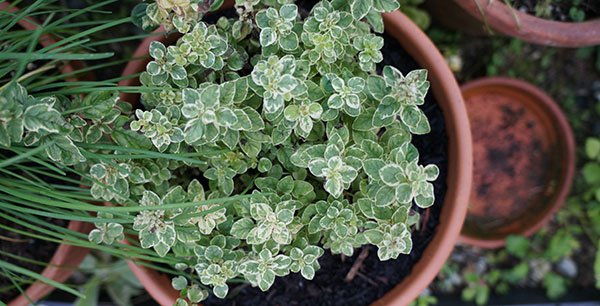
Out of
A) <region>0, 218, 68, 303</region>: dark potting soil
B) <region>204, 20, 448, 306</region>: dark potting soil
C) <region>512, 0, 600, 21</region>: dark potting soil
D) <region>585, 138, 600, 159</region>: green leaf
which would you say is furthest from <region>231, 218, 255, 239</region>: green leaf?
<region>585, 138, 600, 159</region>: green leaf

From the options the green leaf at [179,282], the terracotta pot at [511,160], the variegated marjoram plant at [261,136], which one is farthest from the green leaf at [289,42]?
the terracotta pot at [511,160]

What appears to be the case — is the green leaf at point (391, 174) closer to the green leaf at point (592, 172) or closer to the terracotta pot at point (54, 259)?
the terracotta pot at point (54, 259)

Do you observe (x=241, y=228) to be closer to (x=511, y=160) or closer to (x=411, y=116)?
(x=411, y=116)

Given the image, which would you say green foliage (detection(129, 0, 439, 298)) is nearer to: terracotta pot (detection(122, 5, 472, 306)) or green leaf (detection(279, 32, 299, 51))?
green leaf (detection(279, 32, 299, 51))

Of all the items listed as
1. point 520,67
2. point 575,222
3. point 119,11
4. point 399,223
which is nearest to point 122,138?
point 399,223

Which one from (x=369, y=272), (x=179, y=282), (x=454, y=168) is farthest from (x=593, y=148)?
(x=179, y=282)

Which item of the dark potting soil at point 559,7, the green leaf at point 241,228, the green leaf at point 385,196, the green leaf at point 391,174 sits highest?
the green leaf at point 391,174
